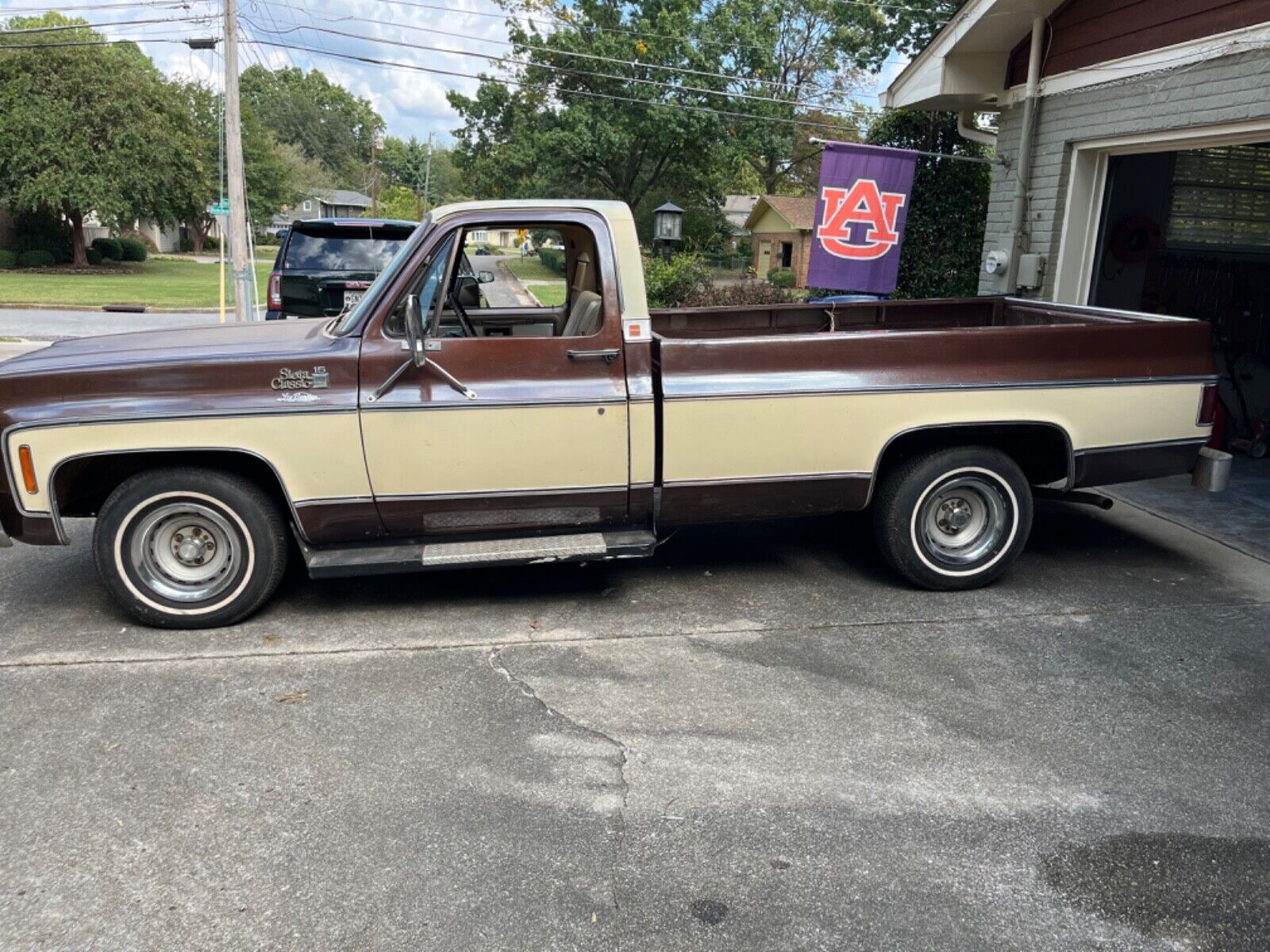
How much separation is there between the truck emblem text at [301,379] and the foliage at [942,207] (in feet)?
32.1

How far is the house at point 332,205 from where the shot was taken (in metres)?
75.2

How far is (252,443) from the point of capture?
455 cm

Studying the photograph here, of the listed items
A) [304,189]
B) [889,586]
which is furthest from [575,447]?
[304,189]

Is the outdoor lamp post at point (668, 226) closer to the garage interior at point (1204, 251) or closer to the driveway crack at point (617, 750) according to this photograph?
the garage interior at point (1204, 251)

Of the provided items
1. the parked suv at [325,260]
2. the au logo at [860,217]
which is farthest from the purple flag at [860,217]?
the parked suv at [325,260]

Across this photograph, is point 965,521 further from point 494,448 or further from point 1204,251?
point 1204,251

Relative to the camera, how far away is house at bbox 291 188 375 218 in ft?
247

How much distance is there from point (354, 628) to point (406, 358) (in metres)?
1.38

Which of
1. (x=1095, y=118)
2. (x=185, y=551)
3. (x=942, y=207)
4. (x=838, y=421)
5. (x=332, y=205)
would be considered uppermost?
(x=332, y=205)

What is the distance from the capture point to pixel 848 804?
3398 mm

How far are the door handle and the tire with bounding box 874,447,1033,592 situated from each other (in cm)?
169

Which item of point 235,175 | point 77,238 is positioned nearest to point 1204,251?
point 235,175

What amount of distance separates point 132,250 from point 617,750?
4946cm

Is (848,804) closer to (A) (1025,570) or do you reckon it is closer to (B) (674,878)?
(B) (674,878)
